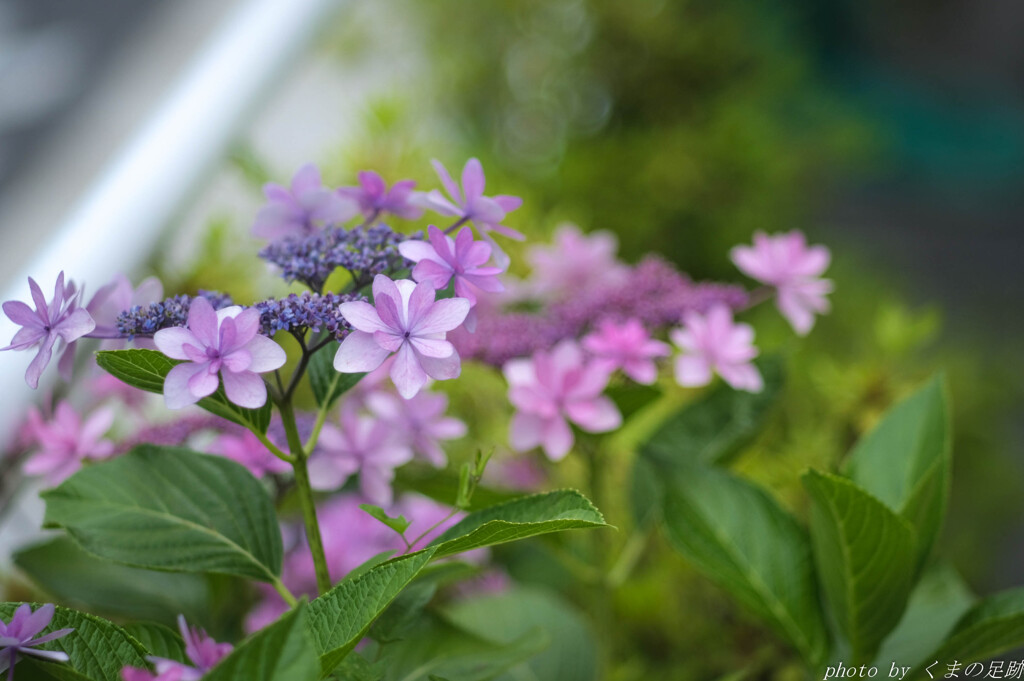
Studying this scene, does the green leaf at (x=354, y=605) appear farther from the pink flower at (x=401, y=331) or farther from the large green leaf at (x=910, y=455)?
the large green leaf at (x=910, y=455)

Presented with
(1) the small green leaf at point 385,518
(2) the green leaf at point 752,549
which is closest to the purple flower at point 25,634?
(1) the small green leaf at point 385,518

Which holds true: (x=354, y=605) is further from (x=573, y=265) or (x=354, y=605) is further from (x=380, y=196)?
(x=573, y=265)

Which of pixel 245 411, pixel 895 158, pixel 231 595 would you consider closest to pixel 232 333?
pixel 245 411

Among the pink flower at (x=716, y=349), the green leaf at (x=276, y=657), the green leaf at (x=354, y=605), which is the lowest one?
the pink flower at (x=716, y=349)

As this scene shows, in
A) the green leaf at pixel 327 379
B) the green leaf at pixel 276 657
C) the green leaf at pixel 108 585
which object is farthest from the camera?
the green leaf at pixel 108 585

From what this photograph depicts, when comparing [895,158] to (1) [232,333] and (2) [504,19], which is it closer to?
(2) [504,19]

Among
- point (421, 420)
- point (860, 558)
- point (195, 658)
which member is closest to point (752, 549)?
point (860, 558)
